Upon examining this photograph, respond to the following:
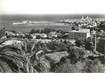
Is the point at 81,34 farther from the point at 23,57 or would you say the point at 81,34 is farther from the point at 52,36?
the point at 23,57

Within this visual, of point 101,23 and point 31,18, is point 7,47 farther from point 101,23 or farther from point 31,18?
point 101,23

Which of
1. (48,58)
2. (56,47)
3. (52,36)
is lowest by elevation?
(48,58)

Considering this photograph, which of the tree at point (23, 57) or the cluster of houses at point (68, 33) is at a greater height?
the cluster of houses at point (68, 33)

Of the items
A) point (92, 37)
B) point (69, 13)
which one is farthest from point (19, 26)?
point (92, 37)

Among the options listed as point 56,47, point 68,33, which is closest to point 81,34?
point 68,33

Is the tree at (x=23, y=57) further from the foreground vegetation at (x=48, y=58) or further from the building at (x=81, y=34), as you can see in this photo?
the building at (x=81, y=34)

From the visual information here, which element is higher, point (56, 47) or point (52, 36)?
point (52, 36)

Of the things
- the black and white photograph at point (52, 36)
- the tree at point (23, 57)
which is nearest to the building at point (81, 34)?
the black and white photograph at point (52, 36)
